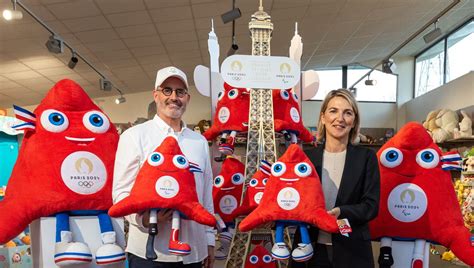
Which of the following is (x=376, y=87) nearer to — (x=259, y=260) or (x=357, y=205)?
(x=259, y=260)

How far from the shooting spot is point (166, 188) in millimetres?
1568

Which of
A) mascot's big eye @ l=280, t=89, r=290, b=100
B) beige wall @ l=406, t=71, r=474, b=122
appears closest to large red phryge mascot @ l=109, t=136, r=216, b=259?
mascot's big eye @ l=280, t=89, r=290, b=100

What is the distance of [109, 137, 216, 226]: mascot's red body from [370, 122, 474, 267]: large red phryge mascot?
39.6 inches

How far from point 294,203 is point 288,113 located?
50.9 inches

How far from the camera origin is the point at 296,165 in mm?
1795

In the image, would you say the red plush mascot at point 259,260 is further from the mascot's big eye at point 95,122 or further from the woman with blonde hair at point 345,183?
the mascot's big eye at point 95,122

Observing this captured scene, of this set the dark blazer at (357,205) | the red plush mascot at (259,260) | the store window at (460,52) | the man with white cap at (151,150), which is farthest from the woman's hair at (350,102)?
the store window at (460,52)

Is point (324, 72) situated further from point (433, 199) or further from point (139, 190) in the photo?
point (139, 190)

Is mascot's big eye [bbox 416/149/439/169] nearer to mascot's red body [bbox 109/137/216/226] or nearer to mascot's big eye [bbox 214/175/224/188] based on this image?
mascot's red body [bbox 109/137/216/226]

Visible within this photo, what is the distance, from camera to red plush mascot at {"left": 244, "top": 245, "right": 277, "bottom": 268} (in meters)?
3.06

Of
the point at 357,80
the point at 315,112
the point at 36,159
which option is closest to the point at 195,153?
the point at 36,159

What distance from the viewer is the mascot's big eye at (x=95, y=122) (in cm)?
176

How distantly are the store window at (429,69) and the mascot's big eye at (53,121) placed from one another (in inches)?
345

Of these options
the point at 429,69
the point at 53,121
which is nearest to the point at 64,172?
the point at 53,121
